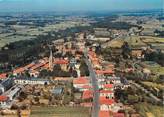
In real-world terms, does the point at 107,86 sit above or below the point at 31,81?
above

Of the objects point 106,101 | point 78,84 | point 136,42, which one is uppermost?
point 106,101

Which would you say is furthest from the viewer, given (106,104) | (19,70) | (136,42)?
(136,42)

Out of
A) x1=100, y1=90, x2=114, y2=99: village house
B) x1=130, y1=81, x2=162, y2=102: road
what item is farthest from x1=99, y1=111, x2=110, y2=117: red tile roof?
x1=130, y1=81, x2=162, y2=102: road

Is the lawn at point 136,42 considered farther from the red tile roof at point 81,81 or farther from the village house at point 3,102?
the village house at point 3,102

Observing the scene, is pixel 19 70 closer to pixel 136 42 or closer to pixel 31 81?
pixel 31 81

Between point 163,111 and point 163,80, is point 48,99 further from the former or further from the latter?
point 163,80

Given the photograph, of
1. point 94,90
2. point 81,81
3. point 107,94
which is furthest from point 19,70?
point 107,94

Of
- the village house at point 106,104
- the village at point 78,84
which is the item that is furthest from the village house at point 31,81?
the village house at point 106,104
